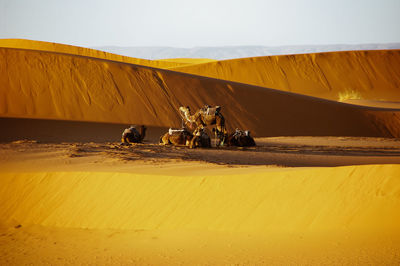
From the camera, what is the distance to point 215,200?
24.7 ft

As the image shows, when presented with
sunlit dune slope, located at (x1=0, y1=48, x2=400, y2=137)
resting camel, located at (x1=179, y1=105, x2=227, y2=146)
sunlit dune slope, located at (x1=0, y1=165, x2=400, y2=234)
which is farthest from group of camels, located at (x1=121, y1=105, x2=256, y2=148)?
sunlit dune slope, located at (x1=0, y1=48, x2=400, y2=137)

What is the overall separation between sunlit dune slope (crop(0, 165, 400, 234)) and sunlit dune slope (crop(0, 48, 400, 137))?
14.9 metres

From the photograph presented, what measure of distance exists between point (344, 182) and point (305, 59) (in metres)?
57.5

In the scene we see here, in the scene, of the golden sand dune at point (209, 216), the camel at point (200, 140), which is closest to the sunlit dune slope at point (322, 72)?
the camel at point (200, 140)

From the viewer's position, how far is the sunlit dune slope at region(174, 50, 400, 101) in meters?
57.1

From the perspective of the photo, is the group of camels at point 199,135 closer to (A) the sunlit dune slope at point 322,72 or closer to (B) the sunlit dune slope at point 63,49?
(A) the sunlit dune slope at point 322,72

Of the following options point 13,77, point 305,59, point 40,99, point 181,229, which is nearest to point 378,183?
point 181,229

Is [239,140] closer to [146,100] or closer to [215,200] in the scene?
[215,200]

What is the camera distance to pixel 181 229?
699 cm

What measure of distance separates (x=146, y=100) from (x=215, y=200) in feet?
64.4

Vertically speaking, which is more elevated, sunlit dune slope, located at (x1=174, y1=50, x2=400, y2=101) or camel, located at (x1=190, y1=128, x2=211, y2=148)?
sunlit dune slope, located at (x1=174, y1=50, x2=400, y2=101)

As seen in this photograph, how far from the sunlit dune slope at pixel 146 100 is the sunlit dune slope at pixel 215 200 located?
14.9m

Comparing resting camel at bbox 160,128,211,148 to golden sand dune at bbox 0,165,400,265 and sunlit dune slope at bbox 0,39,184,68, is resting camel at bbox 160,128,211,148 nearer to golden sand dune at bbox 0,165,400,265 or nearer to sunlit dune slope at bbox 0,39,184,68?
golden sand dune at bbox 0,165,400,265

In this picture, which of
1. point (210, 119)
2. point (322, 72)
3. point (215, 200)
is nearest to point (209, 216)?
point (215, 200)
